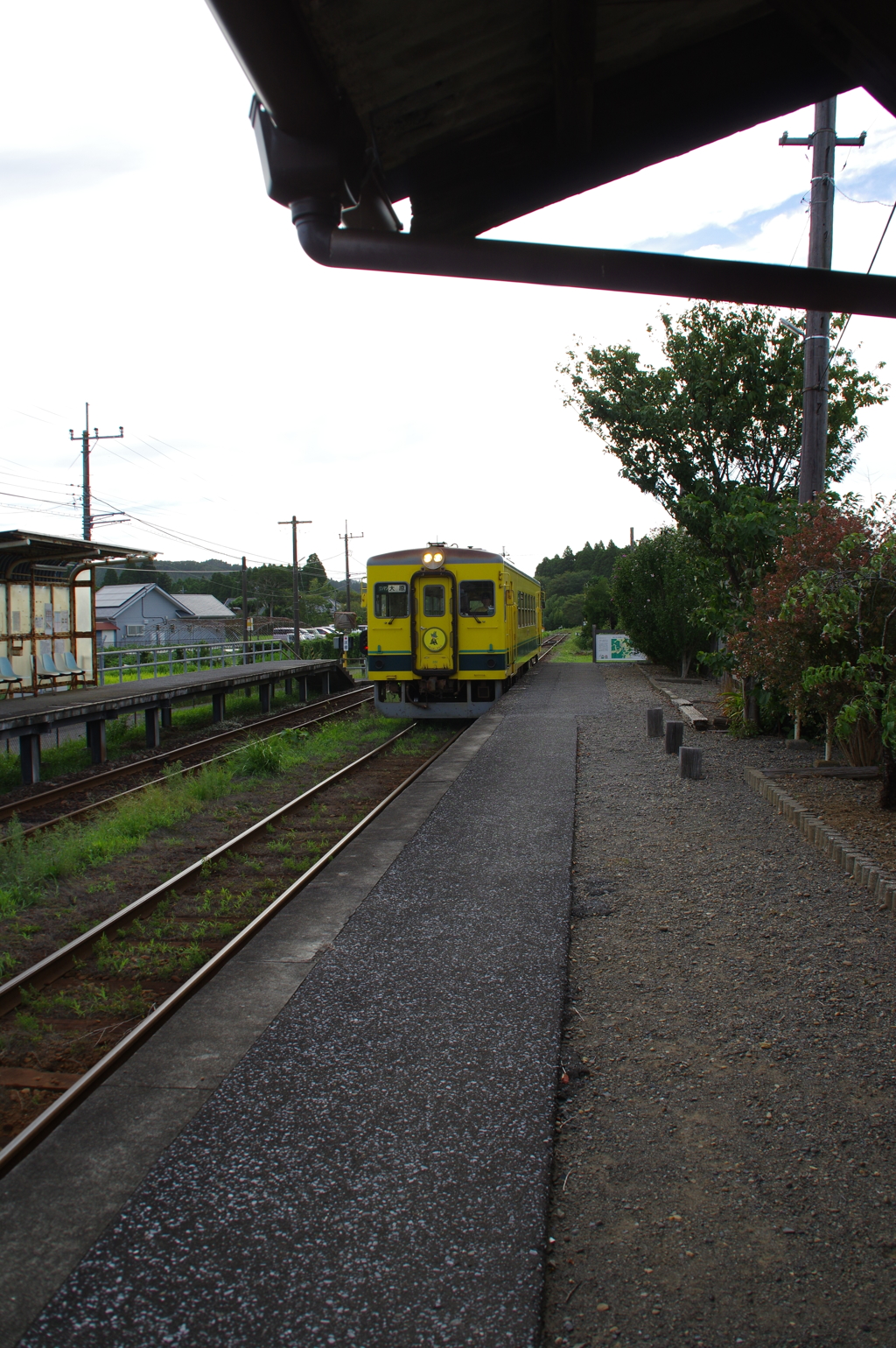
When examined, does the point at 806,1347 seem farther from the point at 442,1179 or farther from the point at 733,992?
the point at 733,992

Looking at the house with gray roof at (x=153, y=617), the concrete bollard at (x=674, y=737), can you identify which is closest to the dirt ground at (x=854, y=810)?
the concrete bollard at (x=674, y=737)

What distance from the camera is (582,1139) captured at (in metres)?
2.92

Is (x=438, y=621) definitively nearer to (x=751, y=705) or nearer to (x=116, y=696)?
(x=751, y=705)

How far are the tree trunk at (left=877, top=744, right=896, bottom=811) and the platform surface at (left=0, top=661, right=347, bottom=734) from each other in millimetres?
9363

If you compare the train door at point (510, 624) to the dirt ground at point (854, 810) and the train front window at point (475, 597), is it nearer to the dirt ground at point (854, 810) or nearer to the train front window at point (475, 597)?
the train front window at point (475, 597)

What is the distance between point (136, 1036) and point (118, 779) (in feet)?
25.1

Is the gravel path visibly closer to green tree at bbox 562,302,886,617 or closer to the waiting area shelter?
green tree at bbox 562,302,886,617

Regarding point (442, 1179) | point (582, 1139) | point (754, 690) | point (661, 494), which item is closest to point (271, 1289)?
point (442, 1179)

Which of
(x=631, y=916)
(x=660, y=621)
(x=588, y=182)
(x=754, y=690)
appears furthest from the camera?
(x=660, y=621)

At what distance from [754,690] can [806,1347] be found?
370 inches

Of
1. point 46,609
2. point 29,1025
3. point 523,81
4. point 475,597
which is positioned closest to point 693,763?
point 475,597

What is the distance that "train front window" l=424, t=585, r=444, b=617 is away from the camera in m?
13.7

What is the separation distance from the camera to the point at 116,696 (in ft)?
44.1

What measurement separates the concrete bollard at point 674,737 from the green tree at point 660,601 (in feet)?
31.6
